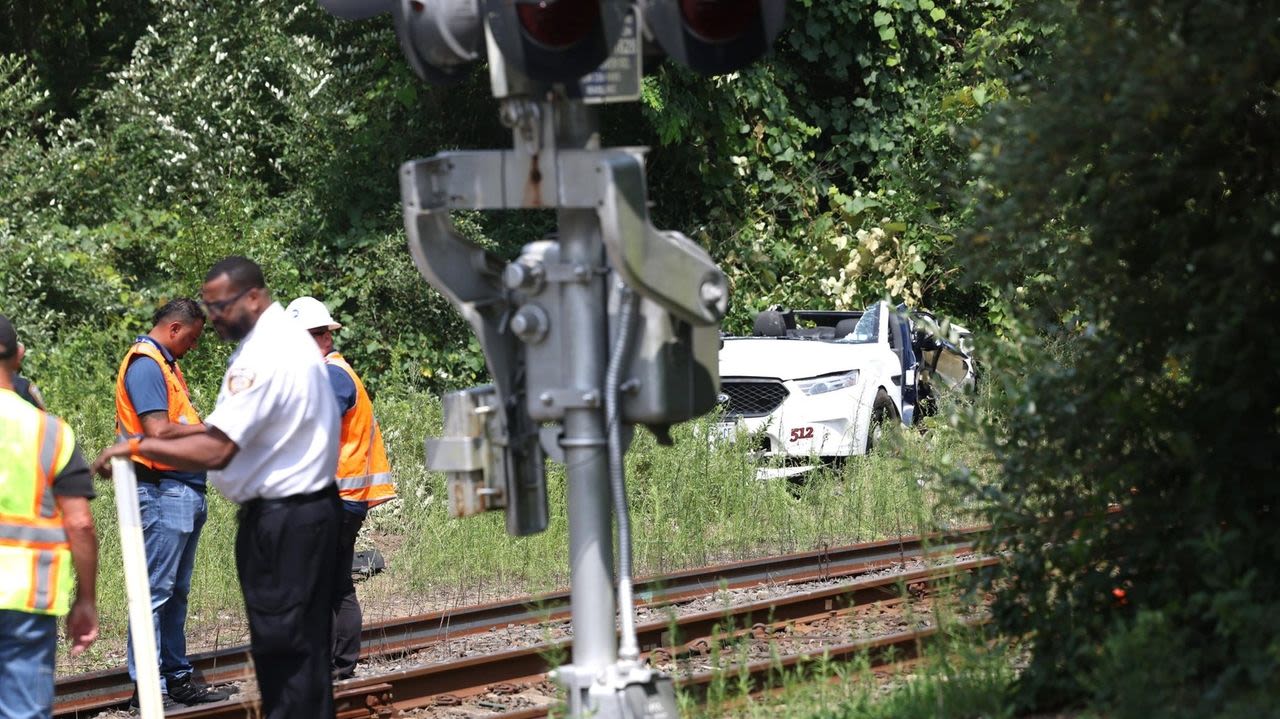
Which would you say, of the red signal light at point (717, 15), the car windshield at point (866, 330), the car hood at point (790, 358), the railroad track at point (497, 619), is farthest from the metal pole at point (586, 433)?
the car windshield at point (866, 330)

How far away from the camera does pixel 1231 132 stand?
567 centimetres

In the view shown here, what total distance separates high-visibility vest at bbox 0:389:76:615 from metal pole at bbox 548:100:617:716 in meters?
1.84

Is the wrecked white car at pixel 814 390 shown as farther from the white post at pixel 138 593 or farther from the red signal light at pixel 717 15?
the red signal light at pixel 717 15

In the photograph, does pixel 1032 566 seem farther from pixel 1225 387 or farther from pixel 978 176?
pixel 978 176

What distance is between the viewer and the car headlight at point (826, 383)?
1487 centimetres

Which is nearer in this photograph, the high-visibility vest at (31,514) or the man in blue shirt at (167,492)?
the high-visibility vest at (31,514)

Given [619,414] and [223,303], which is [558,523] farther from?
[619,414]

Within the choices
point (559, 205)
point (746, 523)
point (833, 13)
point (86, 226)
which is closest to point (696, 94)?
point (833, 13)

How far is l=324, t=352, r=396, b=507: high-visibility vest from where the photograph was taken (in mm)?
8734

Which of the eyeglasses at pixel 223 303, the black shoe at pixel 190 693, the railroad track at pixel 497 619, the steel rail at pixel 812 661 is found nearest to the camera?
the eyeglasses at pixel 223 303

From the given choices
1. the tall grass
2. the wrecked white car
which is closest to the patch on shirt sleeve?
the tall grass

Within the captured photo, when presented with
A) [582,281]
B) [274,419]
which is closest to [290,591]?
[274,419]

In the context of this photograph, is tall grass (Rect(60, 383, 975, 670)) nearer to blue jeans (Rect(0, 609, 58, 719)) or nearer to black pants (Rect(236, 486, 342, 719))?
black pants (Rect(236, 486, 342, 719))

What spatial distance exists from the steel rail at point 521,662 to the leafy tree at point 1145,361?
3.67 feet
